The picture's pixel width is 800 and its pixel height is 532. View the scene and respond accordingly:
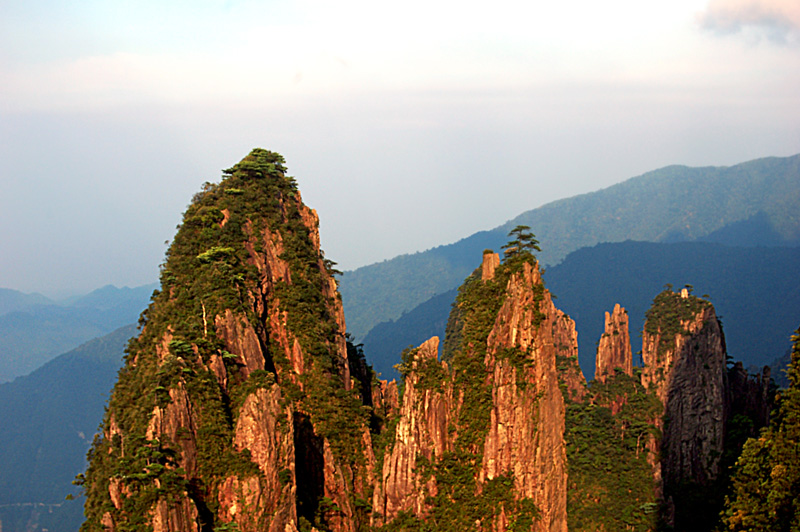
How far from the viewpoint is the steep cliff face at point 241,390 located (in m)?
40.3

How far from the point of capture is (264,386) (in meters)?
44.1

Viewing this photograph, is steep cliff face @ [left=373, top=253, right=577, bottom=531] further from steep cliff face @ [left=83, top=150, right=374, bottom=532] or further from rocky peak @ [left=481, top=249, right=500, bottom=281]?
steep cliff face @ [left=83, top=150, right=374, bottom=532]

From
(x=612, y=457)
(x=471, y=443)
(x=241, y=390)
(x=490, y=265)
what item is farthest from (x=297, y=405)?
(x=612, y=457)

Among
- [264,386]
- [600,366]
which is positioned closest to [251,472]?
[264,386]

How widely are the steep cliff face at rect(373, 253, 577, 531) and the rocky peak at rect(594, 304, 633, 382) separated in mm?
43909

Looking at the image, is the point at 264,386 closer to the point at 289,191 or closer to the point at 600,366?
the point at 289,191

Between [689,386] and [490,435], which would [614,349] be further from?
[490,435]

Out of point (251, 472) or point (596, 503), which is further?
point (596, 503)

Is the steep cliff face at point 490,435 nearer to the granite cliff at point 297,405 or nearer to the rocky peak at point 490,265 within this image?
the granite cliff at point 297,405

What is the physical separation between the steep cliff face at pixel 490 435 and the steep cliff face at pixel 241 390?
5096 millimetres

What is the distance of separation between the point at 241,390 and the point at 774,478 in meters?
28.7

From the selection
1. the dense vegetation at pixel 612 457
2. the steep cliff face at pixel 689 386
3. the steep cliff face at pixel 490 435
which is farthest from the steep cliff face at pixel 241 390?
the steep cliff face at pixel 689 386

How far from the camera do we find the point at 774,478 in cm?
4122

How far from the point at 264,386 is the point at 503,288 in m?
17.2
